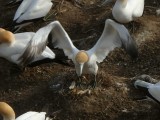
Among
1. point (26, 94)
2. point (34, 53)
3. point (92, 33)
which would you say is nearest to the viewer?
point (34, 53)

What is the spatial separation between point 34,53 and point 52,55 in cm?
73

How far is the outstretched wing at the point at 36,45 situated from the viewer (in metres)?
7.04

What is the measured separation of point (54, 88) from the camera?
746cm

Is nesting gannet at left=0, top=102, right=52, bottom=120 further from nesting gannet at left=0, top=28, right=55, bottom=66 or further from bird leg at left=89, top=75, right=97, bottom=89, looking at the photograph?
nesting gannet at left=0, top=28, right=55, bottom=66

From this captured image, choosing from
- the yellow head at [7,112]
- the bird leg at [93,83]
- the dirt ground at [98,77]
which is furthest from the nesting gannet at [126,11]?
the yellow head at [7,112]

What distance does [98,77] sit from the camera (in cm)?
755

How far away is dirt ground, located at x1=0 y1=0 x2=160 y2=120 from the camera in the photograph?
7.07 meters

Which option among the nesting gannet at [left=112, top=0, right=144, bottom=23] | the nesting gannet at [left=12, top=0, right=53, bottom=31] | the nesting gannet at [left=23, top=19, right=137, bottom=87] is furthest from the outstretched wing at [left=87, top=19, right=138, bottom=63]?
the nesting gannet at [left=12, top=0, right=53, bottom=31]

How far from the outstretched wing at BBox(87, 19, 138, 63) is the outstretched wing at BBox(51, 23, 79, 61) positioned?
228mm

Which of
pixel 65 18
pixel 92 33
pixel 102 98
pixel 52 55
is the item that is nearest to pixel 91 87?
pixel 102 98

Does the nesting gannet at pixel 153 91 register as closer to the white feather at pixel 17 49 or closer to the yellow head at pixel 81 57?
the yellow head at pixel 81 57

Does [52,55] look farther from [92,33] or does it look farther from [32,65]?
[92,33]

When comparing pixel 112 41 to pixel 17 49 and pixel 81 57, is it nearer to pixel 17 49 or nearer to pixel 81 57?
pixel 81 57

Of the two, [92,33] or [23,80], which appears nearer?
[23,80]
